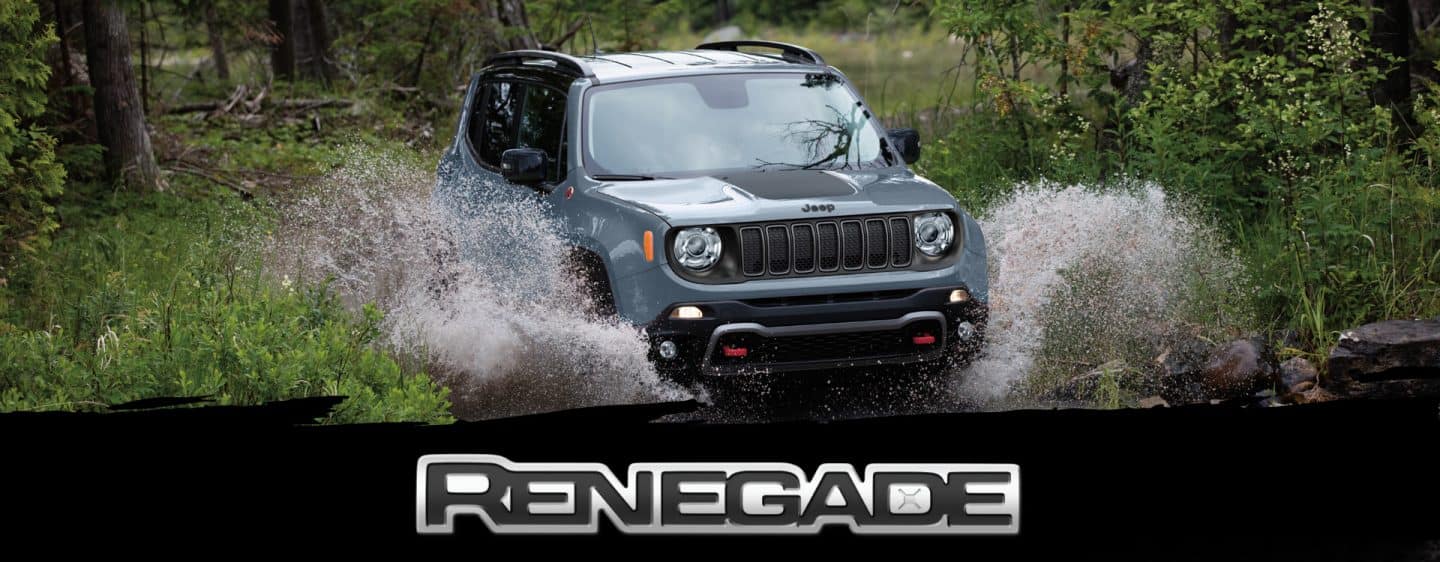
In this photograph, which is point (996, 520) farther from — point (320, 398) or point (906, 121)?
point (906, 121)

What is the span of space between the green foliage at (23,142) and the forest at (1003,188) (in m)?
0.02

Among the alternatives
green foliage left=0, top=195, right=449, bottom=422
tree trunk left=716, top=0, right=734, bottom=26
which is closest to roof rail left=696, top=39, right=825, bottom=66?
green foliage left=0, top=195, right=449, bottom=422

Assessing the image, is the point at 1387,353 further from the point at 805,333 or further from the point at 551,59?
the point at 551,59

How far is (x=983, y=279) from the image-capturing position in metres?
8.41

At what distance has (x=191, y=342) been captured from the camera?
7871 mm

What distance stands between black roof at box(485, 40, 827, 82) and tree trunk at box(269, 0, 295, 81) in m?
14.0

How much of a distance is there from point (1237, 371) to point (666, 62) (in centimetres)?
376

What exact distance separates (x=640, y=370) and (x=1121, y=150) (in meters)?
5.55

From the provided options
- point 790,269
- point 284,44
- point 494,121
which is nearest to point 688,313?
point 790,269

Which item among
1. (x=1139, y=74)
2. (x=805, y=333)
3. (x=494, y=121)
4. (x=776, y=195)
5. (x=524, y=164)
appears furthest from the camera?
(x=1139, y=74)

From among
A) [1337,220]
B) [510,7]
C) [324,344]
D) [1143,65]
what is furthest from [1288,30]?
[510,7]

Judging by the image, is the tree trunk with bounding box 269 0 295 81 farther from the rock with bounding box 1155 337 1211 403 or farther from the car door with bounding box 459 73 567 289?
the rock with bounding box 1155 337 1211 403

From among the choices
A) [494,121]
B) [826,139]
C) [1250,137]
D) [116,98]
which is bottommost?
[116,98]

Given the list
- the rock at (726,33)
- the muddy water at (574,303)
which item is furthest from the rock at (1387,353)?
the rock at (726,33)
